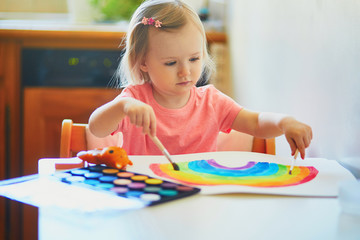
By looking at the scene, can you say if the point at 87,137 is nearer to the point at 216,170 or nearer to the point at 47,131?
the point at 216,170

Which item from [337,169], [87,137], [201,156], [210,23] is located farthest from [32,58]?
[337,169]

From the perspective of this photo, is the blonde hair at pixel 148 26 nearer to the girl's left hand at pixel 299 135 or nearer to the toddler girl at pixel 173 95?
the toddler girl at pixel 173 95

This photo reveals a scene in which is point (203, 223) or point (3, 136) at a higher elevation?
point (203, 223)

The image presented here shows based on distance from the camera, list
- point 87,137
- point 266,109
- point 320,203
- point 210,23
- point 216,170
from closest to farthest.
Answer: point 320,203
point 216,170
point 87,137
point 266,109
point 210,23

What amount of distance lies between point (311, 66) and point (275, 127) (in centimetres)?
16

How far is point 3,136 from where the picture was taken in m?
1.89

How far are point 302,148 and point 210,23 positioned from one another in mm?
1487

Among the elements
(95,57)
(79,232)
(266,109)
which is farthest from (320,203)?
(95,57)

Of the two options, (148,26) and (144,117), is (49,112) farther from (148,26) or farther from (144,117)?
(144,117)

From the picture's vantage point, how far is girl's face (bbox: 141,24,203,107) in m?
0.96

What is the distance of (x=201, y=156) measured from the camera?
2.64 feet

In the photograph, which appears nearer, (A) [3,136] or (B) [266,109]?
(B) [266,109]

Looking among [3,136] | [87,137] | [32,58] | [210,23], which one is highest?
[210,23]

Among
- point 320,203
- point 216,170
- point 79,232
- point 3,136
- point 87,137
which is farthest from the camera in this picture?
point 3,136
